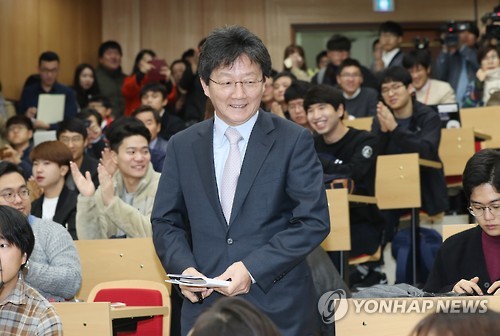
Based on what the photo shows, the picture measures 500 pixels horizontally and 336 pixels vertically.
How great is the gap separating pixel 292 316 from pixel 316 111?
121 inches

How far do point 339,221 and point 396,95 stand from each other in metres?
1.84

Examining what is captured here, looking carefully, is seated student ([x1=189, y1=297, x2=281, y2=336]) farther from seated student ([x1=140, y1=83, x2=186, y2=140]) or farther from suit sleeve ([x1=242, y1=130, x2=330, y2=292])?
seated student ([x1=140, y1=83, x2=186, y2=140])

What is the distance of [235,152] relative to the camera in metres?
2.87

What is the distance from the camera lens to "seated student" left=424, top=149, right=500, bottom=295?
3.28 meters

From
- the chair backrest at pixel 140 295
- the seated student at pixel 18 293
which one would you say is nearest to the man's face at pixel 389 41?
the chair backrest at pixel 140 295

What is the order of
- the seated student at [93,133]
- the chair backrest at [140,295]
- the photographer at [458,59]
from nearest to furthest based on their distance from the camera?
1. the chair backrest at [140,295]
2. the seated student at [93,133]
3. the photographer at [458,59]

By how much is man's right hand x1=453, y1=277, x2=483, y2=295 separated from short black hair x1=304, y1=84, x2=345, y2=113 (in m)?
2.72

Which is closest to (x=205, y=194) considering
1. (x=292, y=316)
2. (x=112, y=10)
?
(x=292, y=316)

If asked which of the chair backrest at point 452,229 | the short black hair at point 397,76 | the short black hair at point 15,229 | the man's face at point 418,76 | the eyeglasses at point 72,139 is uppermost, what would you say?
the man's face at point 418,76

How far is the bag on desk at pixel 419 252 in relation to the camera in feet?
19.3

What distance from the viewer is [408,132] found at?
6.25m

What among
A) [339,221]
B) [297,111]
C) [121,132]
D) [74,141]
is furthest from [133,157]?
[297,111]

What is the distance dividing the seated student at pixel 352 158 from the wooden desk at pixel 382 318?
105 inches

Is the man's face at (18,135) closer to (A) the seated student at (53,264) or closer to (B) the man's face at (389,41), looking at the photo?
(A) the seated student at (53,264)
